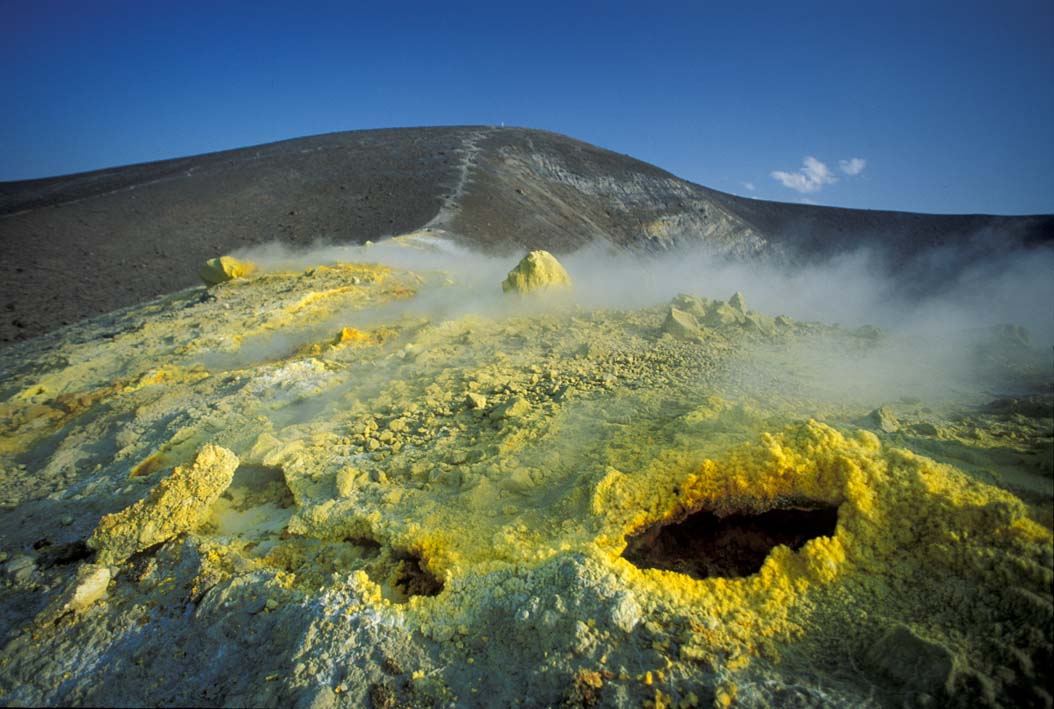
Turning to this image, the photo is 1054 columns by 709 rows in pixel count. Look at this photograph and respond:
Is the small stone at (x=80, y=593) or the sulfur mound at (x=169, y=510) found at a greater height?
the sulfur mound at (x=169, y=510)

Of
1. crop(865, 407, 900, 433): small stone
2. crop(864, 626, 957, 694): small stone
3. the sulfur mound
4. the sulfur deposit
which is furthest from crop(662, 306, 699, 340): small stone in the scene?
the sulfur mound

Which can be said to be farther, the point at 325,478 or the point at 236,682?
the point at 325,478

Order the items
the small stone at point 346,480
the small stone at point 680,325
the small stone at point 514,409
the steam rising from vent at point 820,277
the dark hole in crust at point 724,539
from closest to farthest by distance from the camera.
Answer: the dark hole in crust at point 724,539 < the small stone at point 346,480 < the small stone at point 514,409 < the small stone at point 680,325 < the steam rising from vent at point 820,277

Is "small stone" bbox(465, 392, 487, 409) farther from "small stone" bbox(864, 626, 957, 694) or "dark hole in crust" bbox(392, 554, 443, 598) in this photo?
"small stone" bbox(864, 626, 957, 694)

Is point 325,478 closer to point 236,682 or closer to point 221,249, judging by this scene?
point 236,682

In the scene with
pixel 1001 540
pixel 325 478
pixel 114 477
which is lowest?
pixel 114 477

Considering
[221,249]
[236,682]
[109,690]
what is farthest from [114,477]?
[221,249]

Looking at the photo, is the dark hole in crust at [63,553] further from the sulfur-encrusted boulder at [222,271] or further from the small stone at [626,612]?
the sulfur-encrusted boulder at [222,271]

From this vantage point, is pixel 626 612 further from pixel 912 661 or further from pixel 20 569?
pixel 20 569

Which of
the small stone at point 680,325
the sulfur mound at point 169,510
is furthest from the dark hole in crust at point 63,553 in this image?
the small stone at point 680,325
